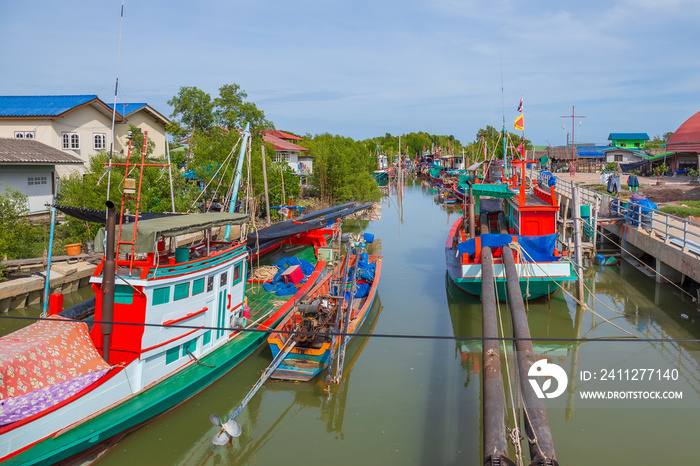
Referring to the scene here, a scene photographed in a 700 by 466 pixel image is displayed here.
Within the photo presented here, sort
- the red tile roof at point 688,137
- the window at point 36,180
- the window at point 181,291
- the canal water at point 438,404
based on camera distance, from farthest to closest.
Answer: the red tile roof at point 688,137, the window at point 36,180, the window at point 181,291, the canal water at point 438,404

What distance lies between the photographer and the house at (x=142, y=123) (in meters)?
36.8

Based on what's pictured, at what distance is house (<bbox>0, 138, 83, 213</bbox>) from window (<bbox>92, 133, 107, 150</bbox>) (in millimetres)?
5895

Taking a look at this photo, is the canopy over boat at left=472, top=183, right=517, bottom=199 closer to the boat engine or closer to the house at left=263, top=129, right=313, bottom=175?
A: the boat engine

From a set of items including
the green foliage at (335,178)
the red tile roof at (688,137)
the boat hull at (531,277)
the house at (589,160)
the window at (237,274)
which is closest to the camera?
the window at (237,274)

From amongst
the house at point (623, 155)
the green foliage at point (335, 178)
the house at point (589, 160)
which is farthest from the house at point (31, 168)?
the house at point (623, 155)

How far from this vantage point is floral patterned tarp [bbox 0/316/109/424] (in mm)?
8508

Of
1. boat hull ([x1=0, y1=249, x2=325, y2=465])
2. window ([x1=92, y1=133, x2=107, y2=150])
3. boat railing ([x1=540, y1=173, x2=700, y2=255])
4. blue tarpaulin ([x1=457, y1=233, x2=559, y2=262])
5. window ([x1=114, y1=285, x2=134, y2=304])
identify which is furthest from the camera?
window ([x1=92, y1=133, x2=107, y2=150])

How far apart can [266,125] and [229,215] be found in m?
26.9

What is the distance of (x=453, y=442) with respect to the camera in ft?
34.8

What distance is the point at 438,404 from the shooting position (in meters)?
12.2

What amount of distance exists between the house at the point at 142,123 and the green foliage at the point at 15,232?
1529 centimetres

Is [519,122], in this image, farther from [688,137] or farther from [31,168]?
[688,137]

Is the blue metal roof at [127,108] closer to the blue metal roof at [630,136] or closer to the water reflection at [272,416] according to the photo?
the water reflection at [272,416]

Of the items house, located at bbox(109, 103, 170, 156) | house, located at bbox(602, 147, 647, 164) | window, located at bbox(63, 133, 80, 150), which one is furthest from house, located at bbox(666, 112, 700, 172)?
window, located at bbox(63, 133, 80, 150)
